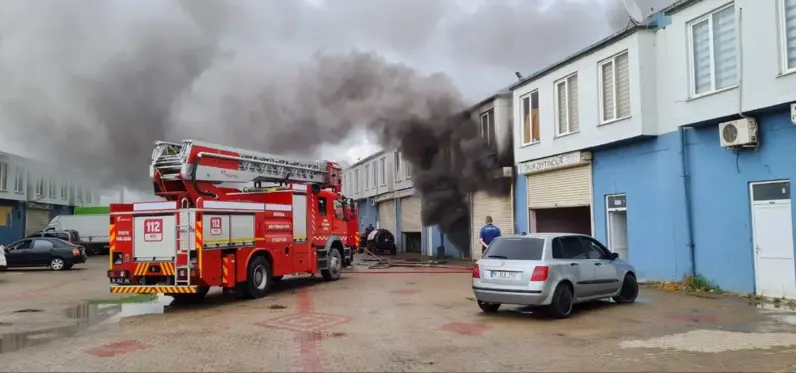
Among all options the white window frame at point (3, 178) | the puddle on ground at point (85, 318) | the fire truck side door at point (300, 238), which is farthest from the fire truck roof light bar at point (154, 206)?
the white window frame at point (3, 178)

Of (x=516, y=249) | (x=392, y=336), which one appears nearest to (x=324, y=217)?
(x=516, y=249)

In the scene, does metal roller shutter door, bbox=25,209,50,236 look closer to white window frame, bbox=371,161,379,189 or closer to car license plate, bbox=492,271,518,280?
white window frame, bbox=371,161,379,189

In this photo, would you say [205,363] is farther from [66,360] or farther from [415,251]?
[415,251]

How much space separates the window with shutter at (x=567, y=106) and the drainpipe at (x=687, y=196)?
3.94 m

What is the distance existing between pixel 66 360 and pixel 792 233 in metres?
11.8

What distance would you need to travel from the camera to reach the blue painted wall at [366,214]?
133ft

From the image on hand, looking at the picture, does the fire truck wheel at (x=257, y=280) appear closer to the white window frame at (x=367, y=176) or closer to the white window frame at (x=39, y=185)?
Answer: the white window frame at (x=39, y=185)

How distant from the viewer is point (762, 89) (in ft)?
37.5

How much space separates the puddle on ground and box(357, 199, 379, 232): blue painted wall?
86.6ft

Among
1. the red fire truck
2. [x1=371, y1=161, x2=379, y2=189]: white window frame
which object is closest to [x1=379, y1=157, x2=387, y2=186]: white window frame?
[x1=371, y1=161, x2=379, y2=189]: white window frame

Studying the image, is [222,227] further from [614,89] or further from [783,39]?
[783,39]

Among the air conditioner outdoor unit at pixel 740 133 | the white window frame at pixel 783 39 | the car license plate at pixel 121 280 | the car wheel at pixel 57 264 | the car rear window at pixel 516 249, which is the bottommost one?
the car wheel at pixel 57 264

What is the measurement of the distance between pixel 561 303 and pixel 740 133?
17.0 feet

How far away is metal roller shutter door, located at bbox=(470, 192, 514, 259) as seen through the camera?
2206cm
